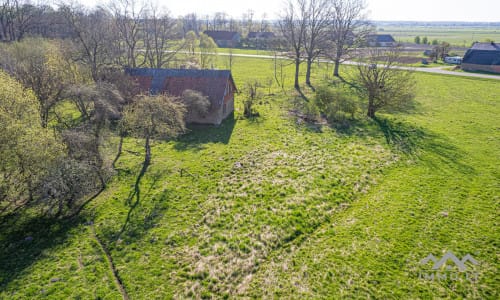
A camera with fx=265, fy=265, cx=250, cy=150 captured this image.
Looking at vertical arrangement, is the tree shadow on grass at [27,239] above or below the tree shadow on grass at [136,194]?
below

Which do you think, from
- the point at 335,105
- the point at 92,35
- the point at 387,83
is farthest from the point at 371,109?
the point at 92,35

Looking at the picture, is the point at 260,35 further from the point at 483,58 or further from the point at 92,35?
the point at 92,35

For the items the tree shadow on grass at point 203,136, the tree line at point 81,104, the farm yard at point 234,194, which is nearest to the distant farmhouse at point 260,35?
the tree line at point 81,104

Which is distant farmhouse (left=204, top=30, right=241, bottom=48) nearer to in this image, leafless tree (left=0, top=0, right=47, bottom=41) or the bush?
leafless tree (left=0, top=0, right=47, bottom=41)

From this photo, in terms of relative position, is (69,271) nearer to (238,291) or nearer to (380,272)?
(238,291)

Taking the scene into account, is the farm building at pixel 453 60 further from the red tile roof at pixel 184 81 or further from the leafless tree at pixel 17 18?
the leafless tree at pixel 17 18

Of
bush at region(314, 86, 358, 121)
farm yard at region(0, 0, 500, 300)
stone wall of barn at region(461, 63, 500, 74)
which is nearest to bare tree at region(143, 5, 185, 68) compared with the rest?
farm yard at region(0, 0, 500, 300)
